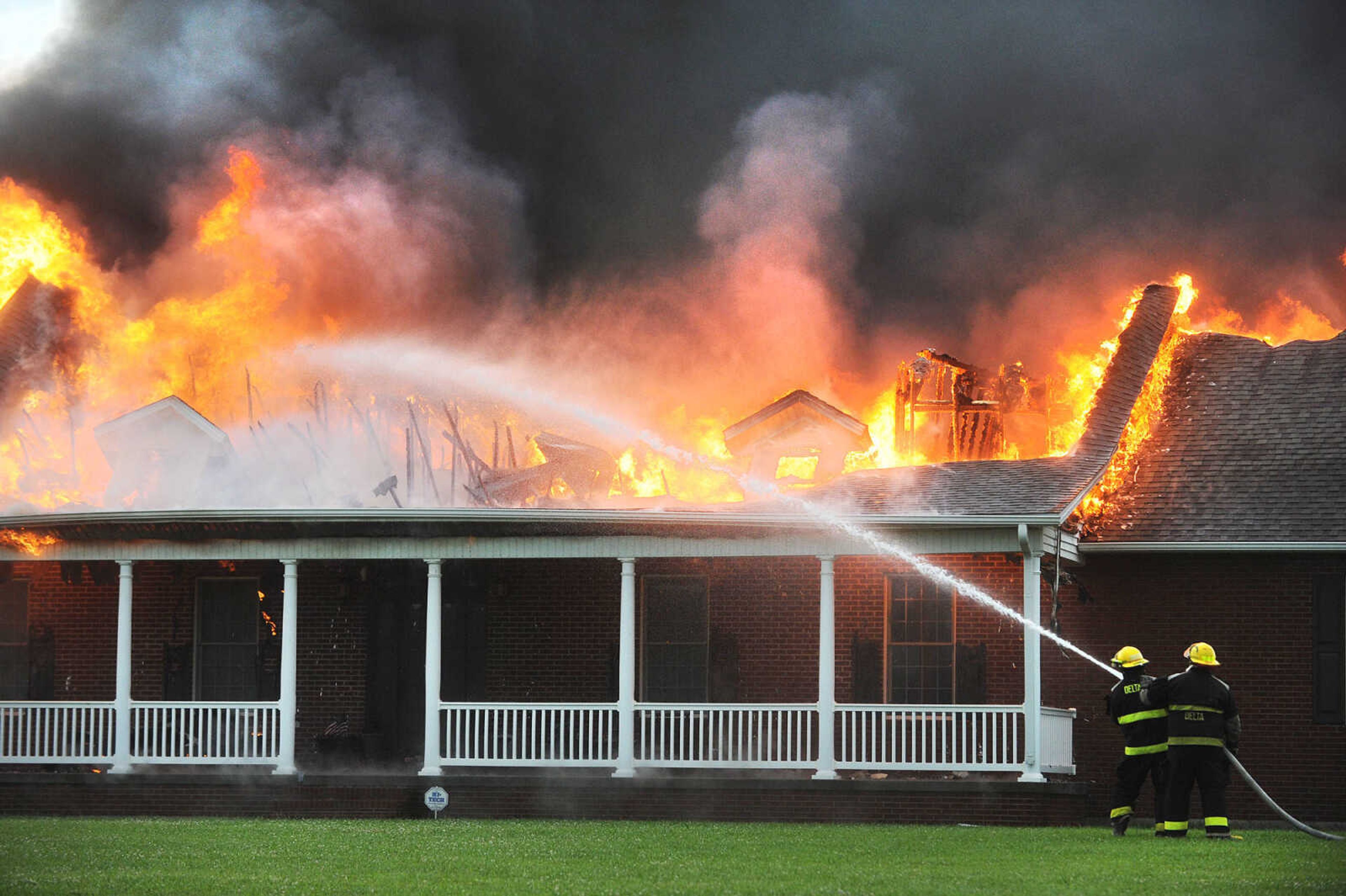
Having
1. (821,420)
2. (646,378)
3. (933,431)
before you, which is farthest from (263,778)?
(646,378)

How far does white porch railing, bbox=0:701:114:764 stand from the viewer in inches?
762

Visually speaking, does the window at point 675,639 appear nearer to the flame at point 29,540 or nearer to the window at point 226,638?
the window at point 226,638

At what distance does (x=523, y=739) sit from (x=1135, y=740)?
624 centimetres

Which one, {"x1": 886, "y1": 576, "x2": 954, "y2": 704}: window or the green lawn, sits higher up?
{"x1": 886, "y1": 576, "x2": 954, "y2": 704}: window

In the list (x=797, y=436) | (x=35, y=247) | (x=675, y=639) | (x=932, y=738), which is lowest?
(x=932, y=738)

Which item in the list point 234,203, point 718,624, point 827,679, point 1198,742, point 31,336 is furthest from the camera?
point 234,203

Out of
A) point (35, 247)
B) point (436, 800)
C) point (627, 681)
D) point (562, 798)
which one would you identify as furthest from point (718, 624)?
point (35, 247)

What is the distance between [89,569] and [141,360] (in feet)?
22.4

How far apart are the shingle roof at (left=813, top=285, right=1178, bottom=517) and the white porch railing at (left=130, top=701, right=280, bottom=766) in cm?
684

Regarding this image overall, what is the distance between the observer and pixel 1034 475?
64.7 feet

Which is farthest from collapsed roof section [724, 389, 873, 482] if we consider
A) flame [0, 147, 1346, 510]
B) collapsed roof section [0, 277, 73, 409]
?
collapsed roof section [0, 277, 73, 409]

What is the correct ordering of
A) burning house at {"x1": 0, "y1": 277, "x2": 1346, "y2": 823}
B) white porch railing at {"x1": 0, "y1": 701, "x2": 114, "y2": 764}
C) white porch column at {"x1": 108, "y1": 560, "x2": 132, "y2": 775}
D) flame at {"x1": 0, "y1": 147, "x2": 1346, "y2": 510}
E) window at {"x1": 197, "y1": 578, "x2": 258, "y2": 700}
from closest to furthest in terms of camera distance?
1. burning house at {"x1": 0, "y1": 277, "x2": 1346, "y2": 823}
2. white porch column at {"x1": 108, "y1": 560, "x2": 132, "y2": 775}
3. white porch railing at {"x1": 0, "y1": 701, "x2": 114, "y2": 764}
4. window at {"x1": 197, "y1": 578, "x2": 258, "y2": 700}
5. flame at {"x1": 0, "y1": 147, "x2": 1346, "y2": 510}

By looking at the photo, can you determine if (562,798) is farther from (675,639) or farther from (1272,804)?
(1272,804)

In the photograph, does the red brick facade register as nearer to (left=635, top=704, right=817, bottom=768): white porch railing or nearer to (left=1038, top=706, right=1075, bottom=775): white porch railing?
(left=1038, top=706, right=1075, bottom=775): white porch railing
